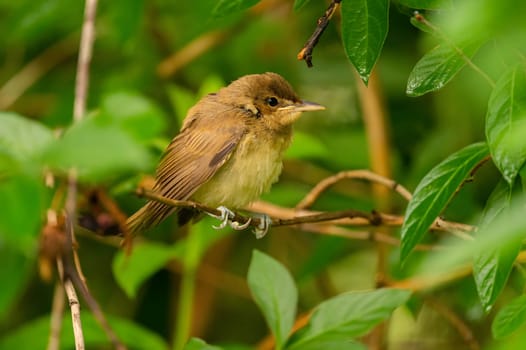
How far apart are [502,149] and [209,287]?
10.9 ft

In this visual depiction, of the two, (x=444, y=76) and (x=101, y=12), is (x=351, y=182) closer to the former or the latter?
(x=101, y=12)

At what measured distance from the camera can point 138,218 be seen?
3.51 metres

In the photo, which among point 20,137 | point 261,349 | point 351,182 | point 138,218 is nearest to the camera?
point 20,137

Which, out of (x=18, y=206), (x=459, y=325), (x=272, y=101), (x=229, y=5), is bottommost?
(x=459, y=325)

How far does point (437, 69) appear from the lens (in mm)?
2303

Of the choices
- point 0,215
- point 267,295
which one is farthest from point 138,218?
point 0,215

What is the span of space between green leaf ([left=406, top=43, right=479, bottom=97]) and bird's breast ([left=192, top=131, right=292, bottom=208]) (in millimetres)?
1425

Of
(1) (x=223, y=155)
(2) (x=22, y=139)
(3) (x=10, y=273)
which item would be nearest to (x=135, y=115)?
(2) (x=22, y=139)

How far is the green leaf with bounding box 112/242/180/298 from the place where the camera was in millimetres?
3602

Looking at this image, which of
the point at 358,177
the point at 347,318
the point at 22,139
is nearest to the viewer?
the point at 22,139

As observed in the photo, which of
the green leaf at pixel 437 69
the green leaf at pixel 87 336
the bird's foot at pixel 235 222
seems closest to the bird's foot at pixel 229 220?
the bird's foot at pixel 235 222

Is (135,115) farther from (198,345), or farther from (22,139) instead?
(198,345)

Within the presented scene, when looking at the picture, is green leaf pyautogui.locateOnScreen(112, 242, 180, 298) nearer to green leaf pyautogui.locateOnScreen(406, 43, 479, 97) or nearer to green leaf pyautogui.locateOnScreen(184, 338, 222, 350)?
green leaf pyautogui.locateOnScreen(184, 338, 222, 350)

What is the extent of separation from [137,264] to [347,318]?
1.24 m
